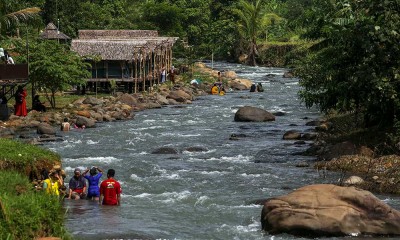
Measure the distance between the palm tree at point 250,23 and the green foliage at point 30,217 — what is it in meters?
63.2

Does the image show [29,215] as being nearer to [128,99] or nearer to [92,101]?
[92,101]

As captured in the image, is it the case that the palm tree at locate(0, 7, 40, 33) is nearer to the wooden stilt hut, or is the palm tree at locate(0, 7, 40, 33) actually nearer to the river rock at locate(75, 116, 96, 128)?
the river rock at locate(75, 116, 96, 128)

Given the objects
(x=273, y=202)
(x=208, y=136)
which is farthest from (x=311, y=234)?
(x=208, y=136)

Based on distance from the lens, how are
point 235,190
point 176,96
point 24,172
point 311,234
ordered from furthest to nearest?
point 176,96 < point 235,190 < point 24,172 < point 311,234

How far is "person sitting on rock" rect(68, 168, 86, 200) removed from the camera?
69.6 ft

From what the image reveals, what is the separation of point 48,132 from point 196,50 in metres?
43.8

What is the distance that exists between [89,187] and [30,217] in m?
7.41

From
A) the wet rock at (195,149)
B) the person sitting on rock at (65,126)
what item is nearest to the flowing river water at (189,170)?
the wet rock at (195,149)

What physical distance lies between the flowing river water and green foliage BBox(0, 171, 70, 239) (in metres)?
2.62

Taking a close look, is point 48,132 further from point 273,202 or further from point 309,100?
point 273,202

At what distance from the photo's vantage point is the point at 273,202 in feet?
59.0

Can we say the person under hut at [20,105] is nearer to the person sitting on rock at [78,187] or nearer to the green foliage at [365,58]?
the green foliage at [365,58]

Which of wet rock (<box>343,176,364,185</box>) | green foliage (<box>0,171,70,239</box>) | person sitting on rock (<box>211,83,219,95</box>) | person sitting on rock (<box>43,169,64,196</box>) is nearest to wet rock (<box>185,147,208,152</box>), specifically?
wet rock (<box>343,176,364,185</box>)

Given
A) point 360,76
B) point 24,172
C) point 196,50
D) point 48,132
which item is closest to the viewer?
point 24,172
